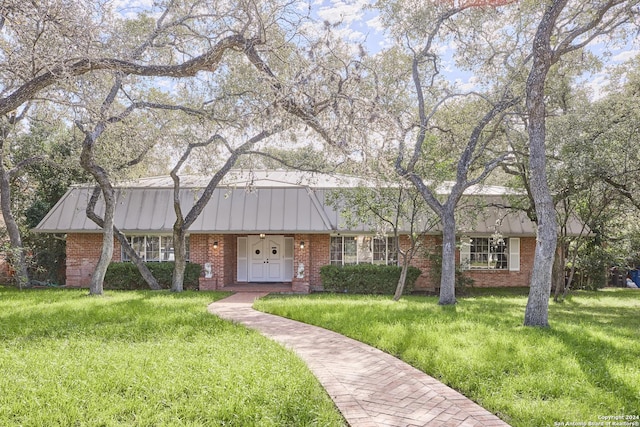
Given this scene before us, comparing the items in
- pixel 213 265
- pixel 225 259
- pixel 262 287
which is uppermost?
pixel 225 259

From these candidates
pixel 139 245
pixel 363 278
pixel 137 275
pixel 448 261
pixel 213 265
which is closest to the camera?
pixel 448 261

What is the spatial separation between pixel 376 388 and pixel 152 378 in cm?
253

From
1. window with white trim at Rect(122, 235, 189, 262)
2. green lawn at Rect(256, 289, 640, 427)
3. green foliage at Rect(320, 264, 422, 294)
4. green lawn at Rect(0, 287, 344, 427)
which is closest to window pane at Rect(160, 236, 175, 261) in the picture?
window with white trim at Rect(122, 235, 189, 262)

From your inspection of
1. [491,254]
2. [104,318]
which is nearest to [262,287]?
[104,318]

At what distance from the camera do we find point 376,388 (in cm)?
521

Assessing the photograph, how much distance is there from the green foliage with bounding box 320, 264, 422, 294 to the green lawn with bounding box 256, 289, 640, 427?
5706 mm

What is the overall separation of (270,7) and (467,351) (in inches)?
226

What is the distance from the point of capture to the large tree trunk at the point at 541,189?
28.2 feet

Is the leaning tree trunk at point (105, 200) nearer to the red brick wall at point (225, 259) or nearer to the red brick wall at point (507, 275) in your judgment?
the red brick wall at point (225, 259)

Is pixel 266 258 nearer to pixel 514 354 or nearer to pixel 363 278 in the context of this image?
pixel 363 278

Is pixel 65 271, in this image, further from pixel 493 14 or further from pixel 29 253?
pixel 493 14

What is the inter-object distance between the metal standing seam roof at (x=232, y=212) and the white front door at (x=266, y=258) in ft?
8.33

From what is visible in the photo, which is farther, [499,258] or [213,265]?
[499,258]

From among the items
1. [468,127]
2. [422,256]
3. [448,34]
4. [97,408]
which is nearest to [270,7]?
[97,408]
